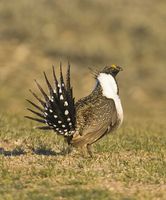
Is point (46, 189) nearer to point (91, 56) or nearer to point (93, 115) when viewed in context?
point (93, 115)

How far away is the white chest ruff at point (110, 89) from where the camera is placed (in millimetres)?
9312

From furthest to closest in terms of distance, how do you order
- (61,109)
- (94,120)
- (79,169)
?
(94,120), (61,109), (79,169)

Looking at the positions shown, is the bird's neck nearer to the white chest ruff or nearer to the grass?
the white chest ruff

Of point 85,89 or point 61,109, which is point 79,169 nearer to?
point 61,109

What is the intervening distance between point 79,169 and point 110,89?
1.46 metres

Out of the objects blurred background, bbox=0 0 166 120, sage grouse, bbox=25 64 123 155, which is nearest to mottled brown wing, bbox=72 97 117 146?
sage grouse, bbox=25 64 123 155

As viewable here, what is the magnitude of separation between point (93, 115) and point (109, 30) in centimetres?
2664

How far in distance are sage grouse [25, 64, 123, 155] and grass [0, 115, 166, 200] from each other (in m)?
0.32

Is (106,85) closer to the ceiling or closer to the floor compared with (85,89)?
closer to the floor

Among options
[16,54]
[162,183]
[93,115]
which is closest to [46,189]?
[162,183]

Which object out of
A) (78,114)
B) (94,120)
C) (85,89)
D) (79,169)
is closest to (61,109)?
(78,114)

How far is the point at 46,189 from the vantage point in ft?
24.6

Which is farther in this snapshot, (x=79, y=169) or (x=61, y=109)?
(x=61, y=109)

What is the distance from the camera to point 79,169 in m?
8.45
